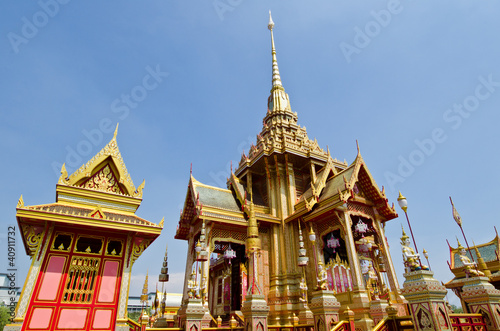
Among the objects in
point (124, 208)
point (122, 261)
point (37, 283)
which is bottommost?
point (37, 283)

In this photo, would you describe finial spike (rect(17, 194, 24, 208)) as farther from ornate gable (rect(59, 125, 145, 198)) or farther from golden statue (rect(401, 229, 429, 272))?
golden statue (rect(401, 229, 429, 272))

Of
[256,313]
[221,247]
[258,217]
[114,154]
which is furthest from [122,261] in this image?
[221,247]

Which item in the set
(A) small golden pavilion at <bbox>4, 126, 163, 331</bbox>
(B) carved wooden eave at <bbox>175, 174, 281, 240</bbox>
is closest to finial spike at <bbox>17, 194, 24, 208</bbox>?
(A) small golden pavilion at <bbox>4, 126, 163, 331</bbox>

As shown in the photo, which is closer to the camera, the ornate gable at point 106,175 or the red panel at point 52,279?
the red panel at point 52,279

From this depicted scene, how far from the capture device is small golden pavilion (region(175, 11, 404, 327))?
13875 millimetres

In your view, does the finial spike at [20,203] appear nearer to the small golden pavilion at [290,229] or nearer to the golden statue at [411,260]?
the small golden pavilion at [290,229]

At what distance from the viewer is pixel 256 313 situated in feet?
27.6

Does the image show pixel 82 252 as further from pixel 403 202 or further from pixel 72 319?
pixel 403 202

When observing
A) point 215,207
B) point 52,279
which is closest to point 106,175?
point 52,279

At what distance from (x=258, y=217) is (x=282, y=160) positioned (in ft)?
15.0

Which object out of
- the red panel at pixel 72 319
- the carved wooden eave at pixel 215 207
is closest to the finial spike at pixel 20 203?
the red panel at pixel 72 319

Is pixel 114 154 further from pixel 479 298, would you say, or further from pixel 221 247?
pixel 479 298

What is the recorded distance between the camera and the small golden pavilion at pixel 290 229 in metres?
13.9

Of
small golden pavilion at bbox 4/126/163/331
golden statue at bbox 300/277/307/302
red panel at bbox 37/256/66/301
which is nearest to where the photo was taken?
small golden pavilion at bbox 4/126/163/331
